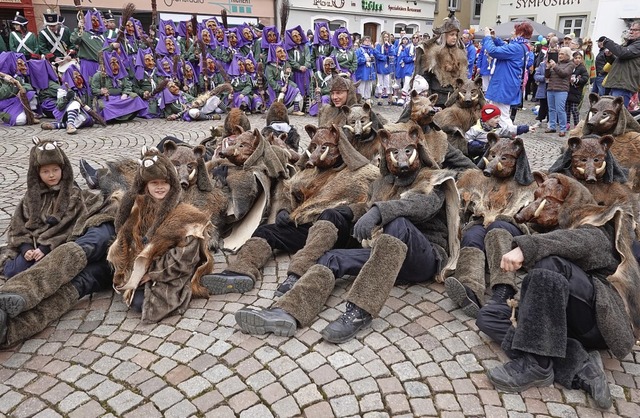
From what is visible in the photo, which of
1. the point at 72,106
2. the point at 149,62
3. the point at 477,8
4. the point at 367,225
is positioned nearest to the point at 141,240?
the point at 367,225

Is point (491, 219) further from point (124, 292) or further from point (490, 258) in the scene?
point (124, 292)

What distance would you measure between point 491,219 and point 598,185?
0.85 meters

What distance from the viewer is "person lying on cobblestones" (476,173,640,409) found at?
2.90 metres

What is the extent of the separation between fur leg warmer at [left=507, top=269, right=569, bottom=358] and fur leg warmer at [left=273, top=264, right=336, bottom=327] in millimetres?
1378

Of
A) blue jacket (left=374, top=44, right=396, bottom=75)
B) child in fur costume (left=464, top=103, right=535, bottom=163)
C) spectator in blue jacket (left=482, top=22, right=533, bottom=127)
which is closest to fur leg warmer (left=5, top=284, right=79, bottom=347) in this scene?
child in fur costume (left=464, top=103, right=535, bottom=163)

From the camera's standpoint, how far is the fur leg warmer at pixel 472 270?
12.8 feet

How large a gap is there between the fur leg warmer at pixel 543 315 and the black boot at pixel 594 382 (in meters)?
0.21

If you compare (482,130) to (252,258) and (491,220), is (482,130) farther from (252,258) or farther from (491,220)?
(252,258)

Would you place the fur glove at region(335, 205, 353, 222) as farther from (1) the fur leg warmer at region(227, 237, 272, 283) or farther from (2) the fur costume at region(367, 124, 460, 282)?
(1) the fur leg warmer at region(227, 237, 272, 283)

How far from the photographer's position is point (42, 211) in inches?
161

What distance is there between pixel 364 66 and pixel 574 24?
63.8 feet

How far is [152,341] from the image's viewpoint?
3533 mm

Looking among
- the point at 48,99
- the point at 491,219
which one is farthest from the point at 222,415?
the point at 48,99

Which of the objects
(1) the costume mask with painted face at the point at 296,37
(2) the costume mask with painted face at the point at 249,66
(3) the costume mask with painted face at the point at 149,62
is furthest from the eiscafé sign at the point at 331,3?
(3) the costume mask with painted face at the point at 149,62
